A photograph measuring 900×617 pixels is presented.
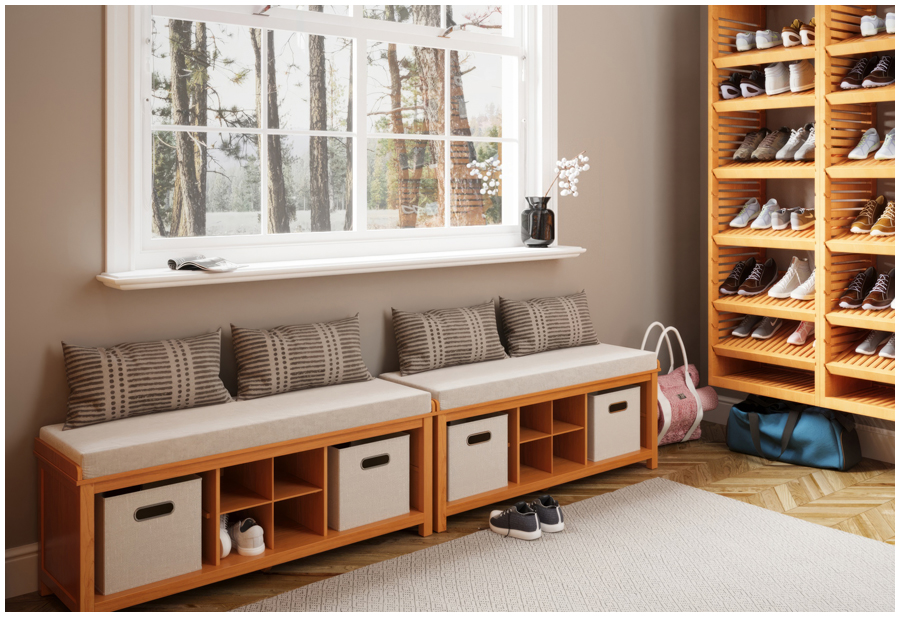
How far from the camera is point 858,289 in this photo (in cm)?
370

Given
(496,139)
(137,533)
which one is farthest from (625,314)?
(137,533)

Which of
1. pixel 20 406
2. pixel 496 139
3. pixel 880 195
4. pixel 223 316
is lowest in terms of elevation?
pixel 20 406

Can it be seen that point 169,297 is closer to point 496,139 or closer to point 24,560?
point 24,560

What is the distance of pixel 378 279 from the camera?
340 cm

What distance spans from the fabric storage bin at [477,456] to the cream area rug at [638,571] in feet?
0.64

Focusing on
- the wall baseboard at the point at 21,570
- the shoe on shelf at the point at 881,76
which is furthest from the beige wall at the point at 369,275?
the shoe on shelf at the point at 881,76

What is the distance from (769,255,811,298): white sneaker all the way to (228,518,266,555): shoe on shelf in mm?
2562

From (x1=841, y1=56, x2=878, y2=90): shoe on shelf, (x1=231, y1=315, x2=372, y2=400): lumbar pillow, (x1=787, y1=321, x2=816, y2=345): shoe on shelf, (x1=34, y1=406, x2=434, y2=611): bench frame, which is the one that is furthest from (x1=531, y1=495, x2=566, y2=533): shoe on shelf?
(x1=841, y1=56, x2=878, y2=90): shoe on shelf

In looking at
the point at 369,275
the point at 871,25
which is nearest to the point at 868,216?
the point at 871,25

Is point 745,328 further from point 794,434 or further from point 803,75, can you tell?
point 803,75

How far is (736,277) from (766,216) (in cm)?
32

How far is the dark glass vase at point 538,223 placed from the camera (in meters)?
3.79

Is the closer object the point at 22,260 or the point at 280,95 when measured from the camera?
the point at 22,260

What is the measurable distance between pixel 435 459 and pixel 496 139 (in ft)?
5.01
